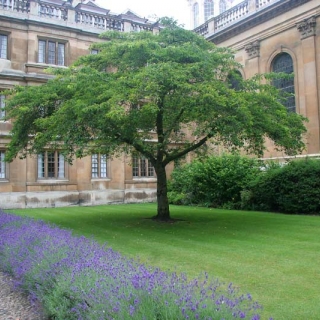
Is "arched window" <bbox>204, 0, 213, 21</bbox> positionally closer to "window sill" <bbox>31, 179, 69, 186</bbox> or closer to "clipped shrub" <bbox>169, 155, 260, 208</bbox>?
"clipped shrub" <bbox>169, 155, 260, 208</bbox>

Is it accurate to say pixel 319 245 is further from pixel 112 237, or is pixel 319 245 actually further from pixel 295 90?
pixel 295 90

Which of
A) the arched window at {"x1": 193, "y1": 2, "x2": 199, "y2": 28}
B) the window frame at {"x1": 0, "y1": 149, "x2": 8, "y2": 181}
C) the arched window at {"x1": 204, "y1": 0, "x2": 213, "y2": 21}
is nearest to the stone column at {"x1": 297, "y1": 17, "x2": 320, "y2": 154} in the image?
the window frame at {"x1": 0, "y1": 149, "x2": 8, "y2": 181}

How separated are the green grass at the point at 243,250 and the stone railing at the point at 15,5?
1677 cm

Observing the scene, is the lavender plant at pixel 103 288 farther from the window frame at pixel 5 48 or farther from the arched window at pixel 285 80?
the window frame at pixel 5 48

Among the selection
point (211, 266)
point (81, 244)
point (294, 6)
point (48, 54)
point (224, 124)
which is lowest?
point (211, 266)

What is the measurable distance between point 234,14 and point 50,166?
17.5 m

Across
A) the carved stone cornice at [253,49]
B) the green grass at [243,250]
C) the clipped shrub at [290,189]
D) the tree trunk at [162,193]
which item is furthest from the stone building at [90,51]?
the tree trunk at [162,193]

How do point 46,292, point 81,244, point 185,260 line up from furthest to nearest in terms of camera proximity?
point 185,260, point 81,244, point 46,292

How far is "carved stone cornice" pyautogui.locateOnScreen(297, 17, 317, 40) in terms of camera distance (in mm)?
23153

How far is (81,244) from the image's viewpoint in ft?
23.0

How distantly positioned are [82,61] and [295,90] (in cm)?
1468

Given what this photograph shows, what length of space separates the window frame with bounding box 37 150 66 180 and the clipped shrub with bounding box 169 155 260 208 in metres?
7.93

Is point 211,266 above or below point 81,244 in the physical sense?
below

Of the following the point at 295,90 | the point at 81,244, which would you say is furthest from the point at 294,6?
the point at 81,244
